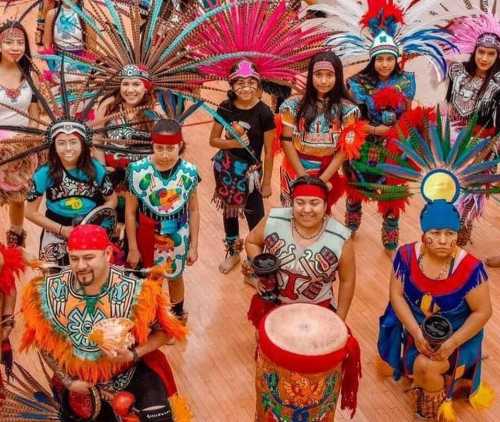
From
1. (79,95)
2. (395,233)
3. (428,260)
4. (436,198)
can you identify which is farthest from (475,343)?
(79,95)

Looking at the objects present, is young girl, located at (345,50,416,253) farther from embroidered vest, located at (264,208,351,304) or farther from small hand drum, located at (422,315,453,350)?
small hand drum, located at (422,315,453,350)

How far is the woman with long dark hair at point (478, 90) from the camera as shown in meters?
3.98

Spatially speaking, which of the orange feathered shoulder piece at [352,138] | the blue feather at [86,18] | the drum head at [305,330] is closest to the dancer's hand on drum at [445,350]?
the drum head at [305,330]

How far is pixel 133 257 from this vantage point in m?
3.45

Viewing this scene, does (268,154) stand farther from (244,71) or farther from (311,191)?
(311,191)

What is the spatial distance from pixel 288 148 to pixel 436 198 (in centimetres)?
96

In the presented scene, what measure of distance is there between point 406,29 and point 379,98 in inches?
27.9

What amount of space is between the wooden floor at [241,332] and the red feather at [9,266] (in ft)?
2.51

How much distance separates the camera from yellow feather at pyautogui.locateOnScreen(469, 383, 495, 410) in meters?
3.24

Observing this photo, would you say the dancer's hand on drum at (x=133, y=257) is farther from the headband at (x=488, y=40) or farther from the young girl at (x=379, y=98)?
the headband at (x=488, y=40)

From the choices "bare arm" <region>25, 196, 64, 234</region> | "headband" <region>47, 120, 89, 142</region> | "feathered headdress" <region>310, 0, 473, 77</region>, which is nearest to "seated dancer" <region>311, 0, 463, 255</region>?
"feathered headdress" <region>310, 0, 473, 77</region>

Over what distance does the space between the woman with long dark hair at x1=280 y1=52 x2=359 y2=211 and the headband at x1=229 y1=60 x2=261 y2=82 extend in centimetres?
26

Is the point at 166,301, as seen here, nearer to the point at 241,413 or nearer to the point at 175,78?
the point at 241,413

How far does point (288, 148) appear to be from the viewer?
12.9 feet
